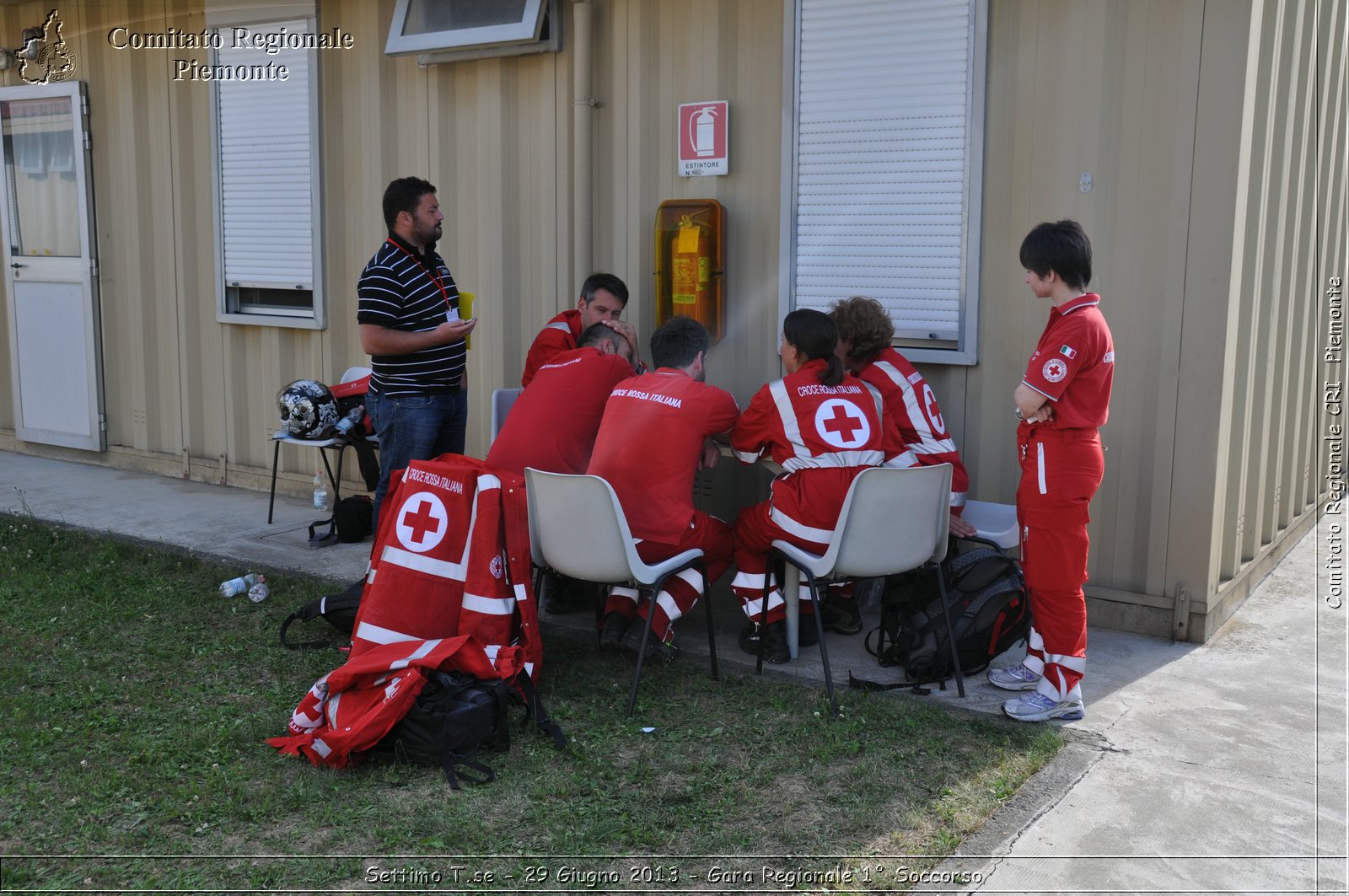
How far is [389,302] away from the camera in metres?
4.65

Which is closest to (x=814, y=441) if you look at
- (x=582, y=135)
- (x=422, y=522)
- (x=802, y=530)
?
(x=802, y=530)

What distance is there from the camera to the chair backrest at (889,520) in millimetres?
3721

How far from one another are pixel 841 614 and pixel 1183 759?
5.10ft

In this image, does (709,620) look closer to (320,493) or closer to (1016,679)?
(1016,679)

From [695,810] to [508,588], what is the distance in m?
1.05

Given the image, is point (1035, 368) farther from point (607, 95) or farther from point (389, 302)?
point (607, 95)

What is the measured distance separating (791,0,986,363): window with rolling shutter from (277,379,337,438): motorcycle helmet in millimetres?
2539

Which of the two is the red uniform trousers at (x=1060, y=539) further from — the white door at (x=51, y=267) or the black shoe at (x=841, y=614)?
the white door at (x=51, y=267)

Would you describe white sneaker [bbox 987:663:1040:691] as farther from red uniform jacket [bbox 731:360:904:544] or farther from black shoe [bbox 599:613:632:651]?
black shoe [bbox 599:613:632:651]

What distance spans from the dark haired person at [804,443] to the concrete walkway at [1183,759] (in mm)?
437

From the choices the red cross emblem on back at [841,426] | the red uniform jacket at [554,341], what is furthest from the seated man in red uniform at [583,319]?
the red cross emblem on back at [841,426]

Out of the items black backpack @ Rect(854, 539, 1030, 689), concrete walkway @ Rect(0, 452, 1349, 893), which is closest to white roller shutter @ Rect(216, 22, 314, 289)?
concrete walkway @ Rect(0, 452, 1349, 893)

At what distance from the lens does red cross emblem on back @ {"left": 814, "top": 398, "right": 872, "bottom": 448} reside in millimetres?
4031

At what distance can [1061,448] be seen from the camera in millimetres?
3666
